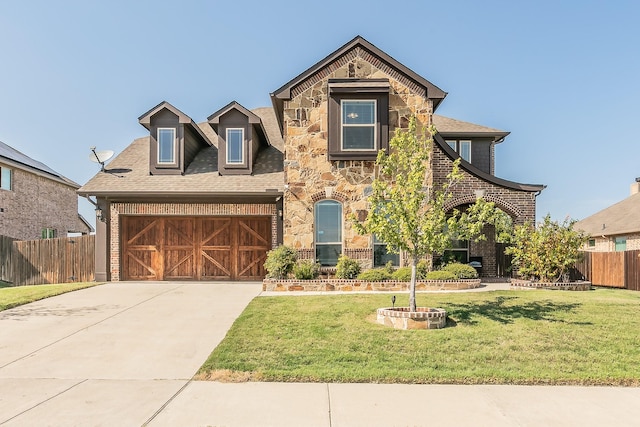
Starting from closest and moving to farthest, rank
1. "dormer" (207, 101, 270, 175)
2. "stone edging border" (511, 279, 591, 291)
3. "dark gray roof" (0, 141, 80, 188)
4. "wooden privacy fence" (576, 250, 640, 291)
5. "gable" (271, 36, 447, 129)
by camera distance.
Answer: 1. "stone edging border" (511, 279, 591, 291)
2. "gable" (271, 36, 447, 129)
3. "wooden privacy fence" (576, 250, 640, 291)
4. "dormer" (207, 101, 270, 175)
5. "dark gray roof" (0, 141, 80, 188)

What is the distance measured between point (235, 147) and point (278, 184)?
246 centimetres

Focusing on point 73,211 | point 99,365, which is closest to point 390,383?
point 99,365

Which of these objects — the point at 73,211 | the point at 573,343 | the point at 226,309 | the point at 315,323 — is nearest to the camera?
the point at 573,343

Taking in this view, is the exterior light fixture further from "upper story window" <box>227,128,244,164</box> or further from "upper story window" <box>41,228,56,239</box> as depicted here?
"upper story window" <box>41,228,56,239</box>

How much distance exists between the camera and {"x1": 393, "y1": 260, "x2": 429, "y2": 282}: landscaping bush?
13273 mm

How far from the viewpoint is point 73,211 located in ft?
94.0

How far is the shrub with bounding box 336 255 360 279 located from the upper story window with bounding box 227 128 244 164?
5.78m

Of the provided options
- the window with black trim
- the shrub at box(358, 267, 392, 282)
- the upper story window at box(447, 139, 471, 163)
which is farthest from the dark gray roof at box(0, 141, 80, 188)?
the upper story window at box(447, 139, 471, 163)

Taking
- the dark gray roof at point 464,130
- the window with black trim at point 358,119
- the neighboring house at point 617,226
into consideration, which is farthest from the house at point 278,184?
the neighboring house at point 617,226

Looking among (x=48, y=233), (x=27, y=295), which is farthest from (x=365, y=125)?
(x=48, y=233)

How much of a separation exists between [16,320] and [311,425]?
8276 mm

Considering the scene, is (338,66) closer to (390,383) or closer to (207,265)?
(207,265)

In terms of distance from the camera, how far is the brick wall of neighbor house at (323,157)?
14.7m

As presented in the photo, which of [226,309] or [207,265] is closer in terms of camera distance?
[226,309]
